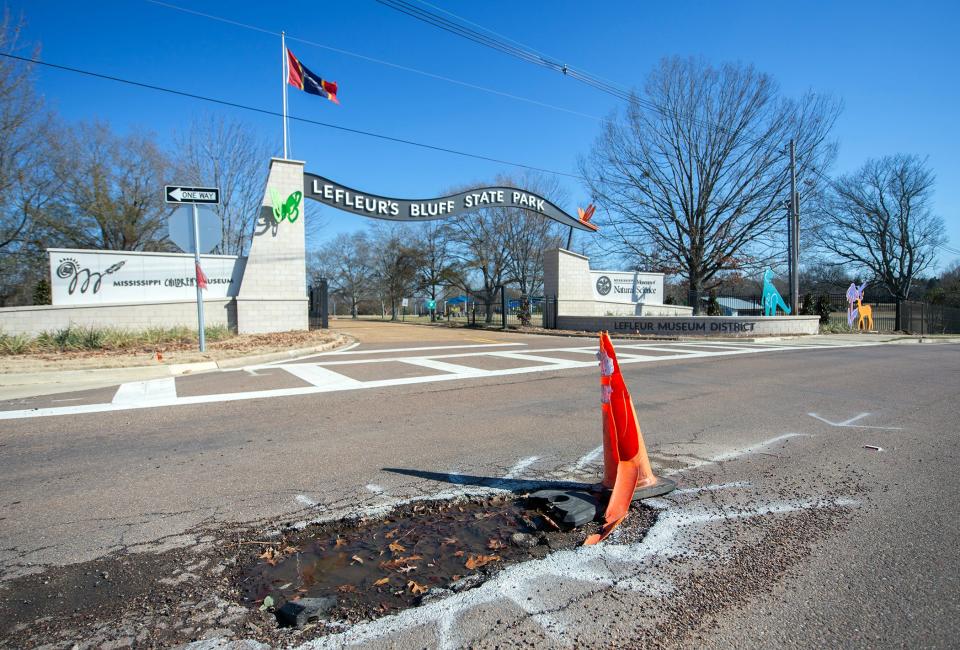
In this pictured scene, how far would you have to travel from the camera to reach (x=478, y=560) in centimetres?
287

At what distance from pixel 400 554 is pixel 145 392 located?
6777 millimetres

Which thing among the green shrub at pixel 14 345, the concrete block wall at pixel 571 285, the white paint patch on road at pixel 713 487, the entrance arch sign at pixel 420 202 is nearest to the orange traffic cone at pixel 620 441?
the white paint patch on road at pixel 713 487

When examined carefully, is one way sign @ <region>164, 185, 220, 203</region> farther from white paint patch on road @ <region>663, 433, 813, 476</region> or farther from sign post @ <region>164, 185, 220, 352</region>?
white paint patch on road @ <region>663, 433, 813, 476</region>

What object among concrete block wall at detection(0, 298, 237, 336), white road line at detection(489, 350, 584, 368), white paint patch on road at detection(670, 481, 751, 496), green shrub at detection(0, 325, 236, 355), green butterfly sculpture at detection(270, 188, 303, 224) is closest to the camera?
white paint patch on road at detection(670, 481, 751, 496)

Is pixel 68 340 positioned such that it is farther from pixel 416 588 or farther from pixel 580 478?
pixel 416 588

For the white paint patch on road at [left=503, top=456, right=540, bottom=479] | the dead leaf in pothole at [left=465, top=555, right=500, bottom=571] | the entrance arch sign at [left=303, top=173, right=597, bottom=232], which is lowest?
the dead leaf in pothole at [left=465, top=555, right=500, bottom=571]

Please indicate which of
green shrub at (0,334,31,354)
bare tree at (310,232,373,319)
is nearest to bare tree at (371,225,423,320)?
bare tree at (310,232,373,319)

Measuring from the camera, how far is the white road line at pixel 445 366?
386 inches

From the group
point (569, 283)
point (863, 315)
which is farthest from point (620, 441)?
point (863, 315)

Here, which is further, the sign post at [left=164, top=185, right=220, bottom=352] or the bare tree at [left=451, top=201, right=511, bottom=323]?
the bare tree at [left=451, top=201, right=511, bottom=323]

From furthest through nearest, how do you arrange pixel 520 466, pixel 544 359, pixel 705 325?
pixel 705 325 < pixel 544 359 < pixel 520 466

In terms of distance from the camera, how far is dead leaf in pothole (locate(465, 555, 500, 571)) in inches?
111

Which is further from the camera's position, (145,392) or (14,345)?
(14,345)

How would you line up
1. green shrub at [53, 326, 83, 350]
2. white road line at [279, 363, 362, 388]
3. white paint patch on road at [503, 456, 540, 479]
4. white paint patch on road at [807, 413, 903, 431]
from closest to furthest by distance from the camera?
white paint patch on road at [503, 456, 540, 479] → white paint patch on road at [807, 413, 903, 431] → white road line at [279, 363, 362, 388] → green shrub at [53, 326, 83, 350]
